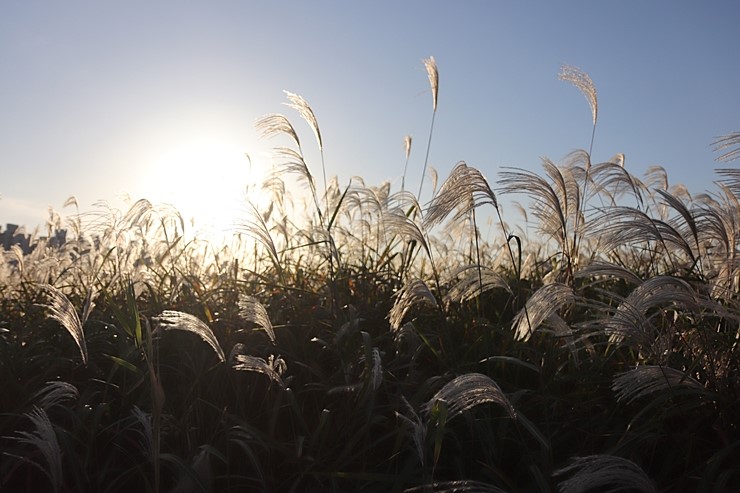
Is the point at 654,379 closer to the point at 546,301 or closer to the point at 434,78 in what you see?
the point at 546,301

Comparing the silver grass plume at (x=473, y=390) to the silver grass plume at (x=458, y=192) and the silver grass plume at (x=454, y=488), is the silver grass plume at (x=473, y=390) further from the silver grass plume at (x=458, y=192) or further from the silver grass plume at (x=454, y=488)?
the silver grass plume at (x=458, y=192)

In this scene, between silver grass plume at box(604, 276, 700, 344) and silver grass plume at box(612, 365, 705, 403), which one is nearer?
silver grass plume at box(604, 276, 700, 344)

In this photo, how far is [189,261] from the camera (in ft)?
18.9

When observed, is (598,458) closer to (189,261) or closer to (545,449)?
(545,449)

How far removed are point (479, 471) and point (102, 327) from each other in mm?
2675

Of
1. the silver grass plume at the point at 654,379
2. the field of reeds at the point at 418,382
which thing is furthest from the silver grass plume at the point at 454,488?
the silver grass plume at the point at 654,379

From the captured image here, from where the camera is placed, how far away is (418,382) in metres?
3.29

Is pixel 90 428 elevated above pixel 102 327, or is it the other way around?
pixel 102 327

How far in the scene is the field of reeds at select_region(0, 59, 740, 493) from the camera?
8.11ft

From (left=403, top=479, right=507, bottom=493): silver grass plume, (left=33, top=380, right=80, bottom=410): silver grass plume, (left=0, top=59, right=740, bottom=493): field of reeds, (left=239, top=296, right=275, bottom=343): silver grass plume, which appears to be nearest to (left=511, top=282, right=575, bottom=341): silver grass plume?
(left=0, top=59, right=740, bottom=493): field of reeds

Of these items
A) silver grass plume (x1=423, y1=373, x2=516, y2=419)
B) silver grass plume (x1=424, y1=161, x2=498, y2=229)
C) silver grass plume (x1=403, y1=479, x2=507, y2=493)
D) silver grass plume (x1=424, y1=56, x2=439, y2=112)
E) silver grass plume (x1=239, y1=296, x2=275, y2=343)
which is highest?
silver grass plume (x1=424, y1=56, x2=439, y2=112)

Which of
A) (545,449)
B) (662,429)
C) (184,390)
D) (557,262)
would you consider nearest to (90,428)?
(184,390)

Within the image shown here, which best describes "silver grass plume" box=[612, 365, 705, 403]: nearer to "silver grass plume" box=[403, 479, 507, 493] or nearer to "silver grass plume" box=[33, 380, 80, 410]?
"silver grass plume" box=[403, 479, 507, 493]

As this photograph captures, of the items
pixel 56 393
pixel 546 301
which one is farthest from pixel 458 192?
pixel 56 393
